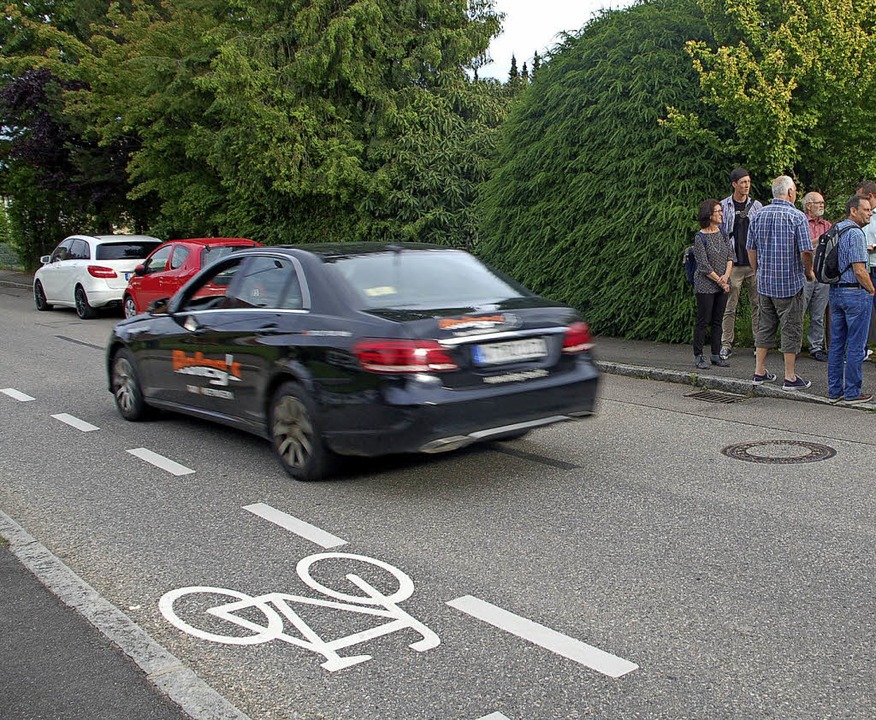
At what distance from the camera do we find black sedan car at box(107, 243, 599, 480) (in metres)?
5.75

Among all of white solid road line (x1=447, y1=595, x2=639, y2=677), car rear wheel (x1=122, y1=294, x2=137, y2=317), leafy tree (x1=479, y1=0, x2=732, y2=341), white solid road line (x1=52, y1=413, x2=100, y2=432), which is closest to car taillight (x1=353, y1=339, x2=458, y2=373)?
white solid road line (x1=447, y1=595, x2=639, y2=677)

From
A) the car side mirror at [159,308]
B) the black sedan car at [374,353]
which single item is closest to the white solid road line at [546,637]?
the black sedan car at [374,353]

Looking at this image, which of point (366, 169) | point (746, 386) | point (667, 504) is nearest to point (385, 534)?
Result: point (667, 504)

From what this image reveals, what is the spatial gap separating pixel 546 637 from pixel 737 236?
7746 mm

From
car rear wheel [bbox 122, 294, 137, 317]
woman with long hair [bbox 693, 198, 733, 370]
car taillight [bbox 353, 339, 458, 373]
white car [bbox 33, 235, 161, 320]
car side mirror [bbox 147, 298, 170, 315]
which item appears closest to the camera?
car taillight [bbox 353, 339, 458, 373]

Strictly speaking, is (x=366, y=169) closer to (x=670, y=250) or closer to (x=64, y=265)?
(x=64, y=265)

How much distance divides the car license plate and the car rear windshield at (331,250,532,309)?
407 mm

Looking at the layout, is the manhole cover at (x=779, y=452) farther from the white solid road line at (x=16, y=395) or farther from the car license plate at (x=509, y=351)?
the white solid road line at (x=16, y=395)

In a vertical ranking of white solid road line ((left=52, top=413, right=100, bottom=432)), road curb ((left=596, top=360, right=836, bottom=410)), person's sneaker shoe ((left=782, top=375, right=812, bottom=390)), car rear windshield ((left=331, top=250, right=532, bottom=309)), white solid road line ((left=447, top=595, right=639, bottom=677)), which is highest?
car rear windshield ((left=331, top=250, right=532, bottom=309))

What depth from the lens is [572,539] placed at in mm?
5148

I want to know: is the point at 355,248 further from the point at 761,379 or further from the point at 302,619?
the point at 761,379

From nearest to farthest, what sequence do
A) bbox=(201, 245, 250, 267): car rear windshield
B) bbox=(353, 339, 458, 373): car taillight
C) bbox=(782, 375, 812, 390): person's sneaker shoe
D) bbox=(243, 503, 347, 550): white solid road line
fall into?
bbox=(243, 503, 347, 550): white solid road line → bbox=(353, 339, 458, 373): car taillight → bbox=(782, 375, 812, 390): person's sneaker shoe → bbox=(201, 245, 250, 267): car rear windshield

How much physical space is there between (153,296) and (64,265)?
477cm

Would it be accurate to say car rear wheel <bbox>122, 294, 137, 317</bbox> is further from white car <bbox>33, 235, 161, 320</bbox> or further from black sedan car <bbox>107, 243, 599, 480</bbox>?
black sedan car <bbox>107, 243, 599, 480</bbox>
